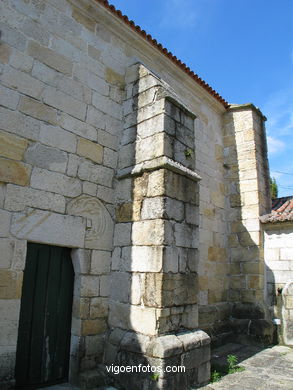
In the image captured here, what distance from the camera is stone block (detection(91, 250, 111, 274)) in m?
3.91

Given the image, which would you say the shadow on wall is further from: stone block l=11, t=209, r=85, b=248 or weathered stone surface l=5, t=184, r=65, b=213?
weathered stone surface l=5, t=184, r=65, b=213

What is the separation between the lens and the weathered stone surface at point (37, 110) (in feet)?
11.5

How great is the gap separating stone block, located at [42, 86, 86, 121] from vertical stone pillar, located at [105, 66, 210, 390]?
724 millimetres

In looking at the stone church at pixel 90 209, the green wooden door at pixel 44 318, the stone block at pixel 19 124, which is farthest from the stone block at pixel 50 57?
the green wooden door at pixel 44 318

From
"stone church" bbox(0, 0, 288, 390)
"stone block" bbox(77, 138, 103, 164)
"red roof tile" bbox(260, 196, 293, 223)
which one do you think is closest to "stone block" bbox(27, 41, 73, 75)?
"stone church" bbox(0, 0, 288, 390)

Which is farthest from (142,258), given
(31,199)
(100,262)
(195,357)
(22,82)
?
(22,82)

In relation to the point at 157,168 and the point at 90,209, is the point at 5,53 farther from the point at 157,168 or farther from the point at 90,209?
the point at 157,168

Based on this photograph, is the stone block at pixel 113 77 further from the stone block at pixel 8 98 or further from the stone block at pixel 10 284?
the stone block at pixel 10 284

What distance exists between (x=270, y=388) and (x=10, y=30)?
499 centimetres

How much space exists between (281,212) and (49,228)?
15.7ft

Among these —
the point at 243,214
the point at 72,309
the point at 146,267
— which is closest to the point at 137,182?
the point at 146,267

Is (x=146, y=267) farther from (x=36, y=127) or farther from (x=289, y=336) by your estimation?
(x=289, y=336)

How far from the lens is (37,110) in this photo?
11.9ft

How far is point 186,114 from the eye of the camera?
443cm
